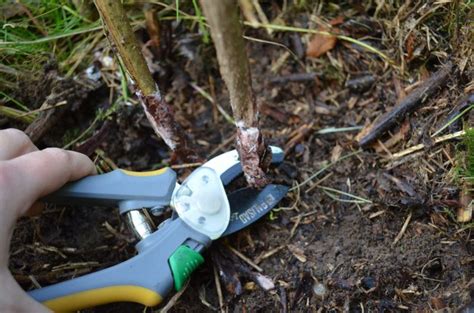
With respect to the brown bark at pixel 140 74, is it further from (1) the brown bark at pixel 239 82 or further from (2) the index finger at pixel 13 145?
(2) the index finger at pixel 13 145

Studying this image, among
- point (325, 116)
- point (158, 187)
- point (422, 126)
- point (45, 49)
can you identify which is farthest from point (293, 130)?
point (45, 49)

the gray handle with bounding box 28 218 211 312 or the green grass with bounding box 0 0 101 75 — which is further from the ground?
Result: the green grass with bounding box 0 0 101 75

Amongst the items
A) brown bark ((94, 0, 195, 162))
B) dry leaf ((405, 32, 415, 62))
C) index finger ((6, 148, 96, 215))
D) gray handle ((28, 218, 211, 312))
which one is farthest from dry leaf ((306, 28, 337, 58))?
index finger ((6, 148, 96, 215))

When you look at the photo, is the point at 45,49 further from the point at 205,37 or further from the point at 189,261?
the point at 189,261

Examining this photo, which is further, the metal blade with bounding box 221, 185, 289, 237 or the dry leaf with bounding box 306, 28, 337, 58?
the dry leaf with bounding box 306, 28, 337, 58

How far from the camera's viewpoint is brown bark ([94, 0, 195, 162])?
5.02 feet

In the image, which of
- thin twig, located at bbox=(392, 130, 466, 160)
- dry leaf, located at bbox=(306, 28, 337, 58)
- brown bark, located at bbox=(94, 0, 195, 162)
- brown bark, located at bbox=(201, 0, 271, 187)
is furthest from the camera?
dry leaf, located at bbox=(306, 28, 337, 58)

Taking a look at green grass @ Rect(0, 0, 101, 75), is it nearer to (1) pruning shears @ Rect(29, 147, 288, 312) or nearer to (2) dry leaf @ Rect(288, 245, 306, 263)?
(1) pruning shears @ Rect(29, 147, 288, 312)

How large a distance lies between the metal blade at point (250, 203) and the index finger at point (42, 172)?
456 mm

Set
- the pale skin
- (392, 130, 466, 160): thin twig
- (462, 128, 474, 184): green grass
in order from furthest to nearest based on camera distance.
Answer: (392, 130, 466, 160): thin twig, (462, 128, 474, 184): green grass, the pale skin

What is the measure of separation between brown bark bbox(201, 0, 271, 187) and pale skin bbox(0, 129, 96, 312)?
45 centimetres

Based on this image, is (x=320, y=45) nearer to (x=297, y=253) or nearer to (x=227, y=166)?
(x=227, y=166)

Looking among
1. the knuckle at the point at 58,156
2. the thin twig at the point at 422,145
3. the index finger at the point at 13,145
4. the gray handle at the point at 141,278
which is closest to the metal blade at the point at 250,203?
the gray handle at the point at 141,278

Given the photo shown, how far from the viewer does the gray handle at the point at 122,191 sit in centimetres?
165
